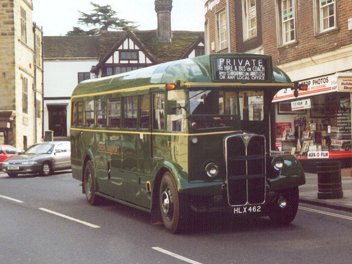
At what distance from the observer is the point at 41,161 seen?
2617 cm

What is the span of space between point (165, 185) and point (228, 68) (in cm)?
209

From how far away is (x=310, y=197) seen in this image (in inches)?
567

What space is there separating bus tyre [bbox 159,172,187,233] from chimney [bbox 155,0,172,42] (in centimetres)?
5377

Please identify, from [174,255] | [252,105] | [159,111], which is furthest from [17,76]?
[174,255]

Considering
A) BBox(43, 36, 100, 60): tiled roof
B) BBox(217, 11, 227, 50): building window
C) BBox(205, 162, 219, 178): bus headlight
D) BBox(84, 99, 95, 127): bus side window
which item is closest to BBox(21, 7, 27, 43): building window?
BBox(43, 36, 100, 60): tiled roof

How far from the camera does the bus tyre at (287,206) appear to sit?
1062 centimetres

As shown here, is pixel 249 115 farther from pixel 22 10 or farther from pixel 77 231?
pixel 22 10

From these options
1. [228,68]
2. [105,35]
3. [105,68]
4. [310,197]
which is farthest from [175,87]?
[105,35]

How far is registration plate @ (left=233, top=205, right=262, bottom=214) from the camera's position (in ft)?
32.5

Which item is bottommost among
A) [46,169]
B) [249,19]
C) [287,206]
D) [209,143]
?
[46,169]

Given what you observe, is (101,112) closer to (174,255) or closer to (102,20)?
(174,255)

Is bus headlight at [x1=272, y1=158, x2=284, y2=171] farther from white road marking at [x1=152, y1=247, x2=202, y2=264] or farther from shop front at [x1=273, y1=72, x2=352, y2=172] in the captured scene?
shop front at [x1=273, y1=72, x2=352, y2=172]

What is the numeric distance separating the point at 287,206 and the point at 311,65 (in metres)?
11.2

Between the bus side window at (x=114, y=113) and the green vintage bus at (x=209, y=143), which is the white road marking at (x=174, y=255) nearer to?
the green vintage bus at (x=209, y=143)
